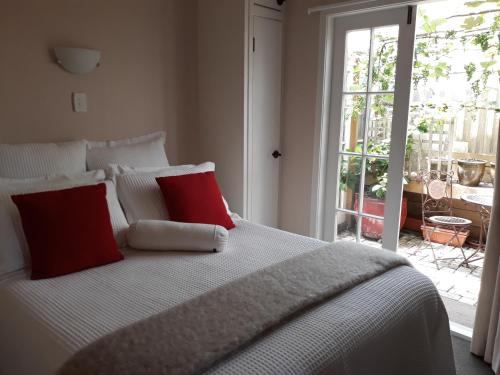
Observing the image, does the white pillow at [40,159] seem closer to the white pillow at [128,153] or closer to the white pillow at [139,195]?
the white pillow at [128,153]

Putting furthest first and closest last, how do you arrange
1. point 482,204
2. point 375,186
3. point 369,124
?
point 482,204
point 375,186
point 369,124

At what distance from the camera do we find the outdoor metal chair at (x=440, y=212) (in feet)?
13.1

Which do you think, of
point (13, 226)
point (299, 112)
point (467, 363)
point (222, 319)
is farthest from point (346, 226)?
point (13, 226)

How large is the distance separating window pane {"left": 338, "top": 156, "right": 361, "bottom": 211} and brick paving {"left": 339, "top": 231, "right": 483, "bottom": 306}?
0.24 m

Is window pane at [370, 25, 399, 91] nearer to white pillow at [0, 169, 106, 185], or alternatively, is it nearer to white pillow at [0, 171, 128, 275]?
white pillow at [0, 169, 106, 185]

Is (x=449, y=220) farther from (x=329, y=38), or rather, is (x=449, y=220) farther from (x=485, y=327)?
(x=329, y=38)

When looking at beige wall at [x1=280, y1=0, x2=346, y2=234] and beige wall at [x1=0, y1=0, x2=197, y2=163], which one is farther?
beige wall at [x1=280, y1=0, x2=346, y2=234]

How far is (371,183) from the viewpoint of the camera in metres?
2.84

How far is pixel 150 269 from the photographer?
1746 millimetres

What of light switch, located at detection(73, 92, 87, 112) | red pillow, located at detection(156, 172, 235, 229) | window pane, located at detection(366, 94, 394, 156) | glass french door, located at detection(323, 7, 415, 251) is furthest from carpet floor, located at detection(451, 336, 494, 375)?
light switch, located at detection(73, 92, 87, 112)

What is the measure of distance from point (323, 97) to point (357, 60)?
0.33 metres

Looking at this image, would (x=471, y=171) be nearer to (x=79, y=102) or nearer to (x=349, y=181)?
(x=349, y=181)

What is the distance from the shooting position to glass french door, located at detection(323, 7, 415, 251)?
254 cm

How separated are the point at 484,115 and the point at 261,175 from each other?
2.92m
